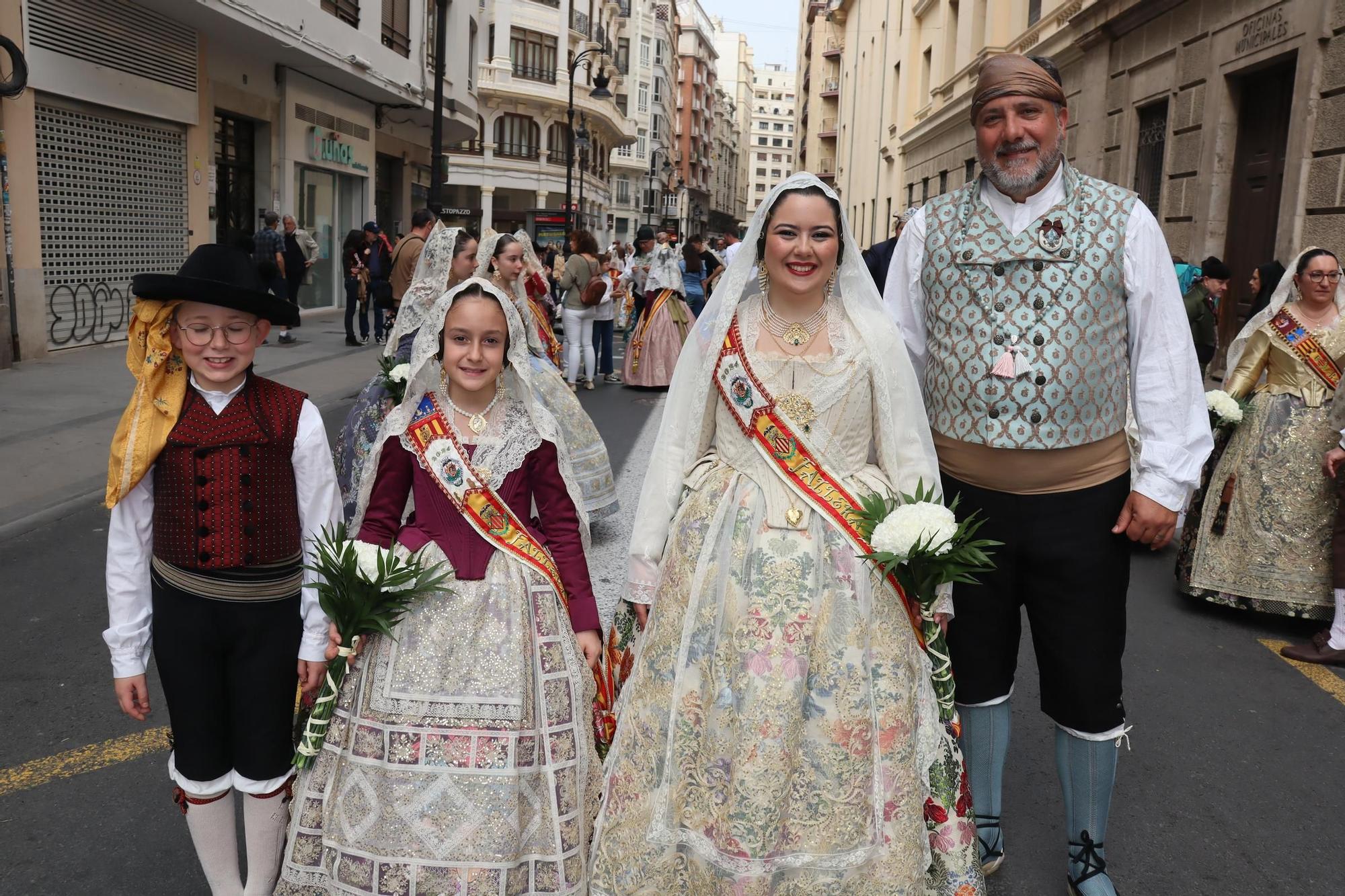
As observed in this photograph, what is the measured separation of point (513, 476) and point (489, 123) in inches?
2116

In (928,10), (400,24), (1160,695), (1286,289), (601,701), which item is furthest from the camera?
(928,10)

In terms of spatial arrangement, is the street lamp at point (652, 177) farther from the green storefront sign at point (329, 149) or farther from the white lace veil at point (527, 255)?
the white lace veil at point (527, 255)

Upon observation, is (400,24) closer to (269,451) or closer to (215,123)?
(215,123)

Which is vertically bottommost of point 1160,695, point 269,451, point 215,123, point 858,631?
point 1160,695

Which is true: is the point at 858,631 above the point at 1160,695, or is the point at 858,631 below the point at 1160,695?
above

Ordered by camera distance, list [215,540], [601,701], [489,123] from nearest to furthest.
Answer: [215,540], [601,701], [489,123]

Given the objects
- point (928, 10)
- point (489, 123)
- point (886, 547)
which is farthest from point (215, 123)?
point (489, 123)

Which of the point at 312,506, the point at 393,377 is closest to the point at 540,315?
the point at 393,377

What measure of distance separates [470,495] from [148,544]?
0.79 metres

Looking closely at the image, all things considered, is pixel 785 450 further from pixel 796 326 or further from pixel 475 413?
pixel 475 413

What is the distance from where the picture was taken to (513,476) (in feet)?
10.4

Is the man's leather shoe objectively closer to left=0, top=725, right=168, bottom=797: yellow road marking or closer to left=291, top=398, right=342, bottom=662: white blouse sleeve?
left=291, top=398, right=342, bottom=662: white blouse sleeve

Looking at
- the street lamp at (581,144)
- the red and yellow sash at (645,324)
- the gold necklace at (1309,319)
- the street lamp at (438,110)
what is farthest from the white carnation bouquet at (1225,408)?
the street lamp at (581,144)

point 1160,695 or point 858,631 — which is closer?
point 858,631
